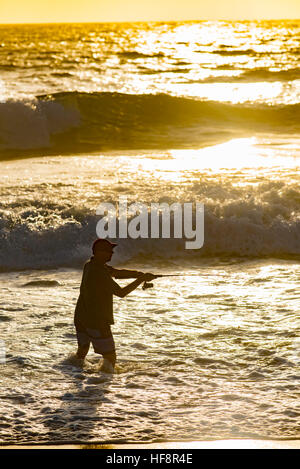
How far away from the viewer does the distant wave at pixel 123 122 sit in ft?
79.1

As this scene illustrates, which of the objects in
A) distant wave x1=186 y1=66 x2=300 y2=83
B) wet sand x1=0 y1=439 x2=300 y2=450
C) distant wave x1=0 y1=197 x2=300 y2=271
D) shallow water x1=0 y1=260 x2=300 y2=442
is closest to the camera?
wet sand x1=0 y1=439 x2=300 y2=450

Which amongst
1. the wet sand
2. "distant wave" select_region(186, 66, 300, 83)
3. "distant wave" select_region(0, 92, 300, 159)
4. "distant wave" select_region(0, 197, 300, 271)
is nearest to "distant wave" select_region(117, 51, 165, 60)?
"distant wave" select_region(186, 66, 300, 83)

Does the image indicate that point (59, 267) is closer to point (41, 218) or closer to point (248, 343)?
point (41, 218)

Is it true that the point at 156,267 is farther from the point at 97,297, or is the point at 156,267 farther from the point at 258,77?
the point at 258,77

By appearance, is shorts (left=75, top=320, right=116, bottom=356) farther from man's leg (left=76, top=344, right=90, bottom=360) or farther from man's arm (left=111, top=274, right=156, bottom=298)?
man's arm (left=111, top=274, right=156, bottom=298)

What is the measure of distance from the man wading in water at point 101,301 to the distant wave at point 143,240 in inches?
185

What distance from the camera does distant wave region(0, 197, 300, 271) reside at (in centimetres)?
1223

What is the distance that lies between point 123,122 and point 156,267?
1631cm

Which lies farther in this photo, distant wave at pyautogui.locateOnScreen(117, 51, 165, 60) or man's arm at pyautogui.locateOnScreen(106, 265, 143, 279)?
distant wave at pyautogui.locateOnScreen(117, 51, 165, 60)

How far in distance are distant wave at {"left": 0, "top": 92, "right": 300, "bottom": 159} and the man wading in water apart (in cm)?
1529

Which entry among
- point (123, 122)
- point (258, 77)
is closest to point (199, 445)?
point (123, 122)

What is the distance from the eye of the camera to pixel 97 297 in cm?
706

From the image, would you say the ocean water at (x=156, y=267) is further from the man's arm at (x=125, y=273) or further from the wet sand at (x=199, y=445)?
the man's arm at (x=125, y=273)

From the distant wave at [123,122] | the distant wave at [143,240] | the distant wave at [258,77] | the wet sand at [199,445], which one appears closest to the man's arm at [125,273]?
the wet sand at [199,445]
